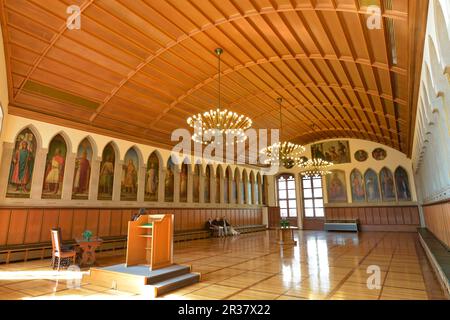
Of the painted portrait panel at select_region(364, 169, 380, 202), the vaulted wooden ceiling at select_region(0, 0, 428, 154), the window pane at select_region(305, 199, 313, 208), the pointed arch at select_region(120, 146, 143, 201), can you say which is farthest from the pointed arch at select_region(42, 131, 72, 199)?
the painted portrait panel at select_region(364, 169, 380, 202)

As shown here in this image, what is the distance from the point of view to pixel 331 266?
661cm

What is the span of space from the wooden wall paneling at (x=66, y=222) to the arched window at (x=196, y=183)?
21.9ft

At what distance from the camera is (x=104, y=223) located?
10109mm

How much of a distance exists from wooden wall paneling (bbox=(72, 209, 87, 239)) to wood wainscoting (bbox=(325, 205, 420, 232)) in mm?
15981

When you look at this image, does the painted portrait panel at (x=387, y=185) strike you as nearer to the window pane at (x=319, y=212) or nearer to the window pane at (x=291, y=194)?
the window pane at (x=319, y=212)

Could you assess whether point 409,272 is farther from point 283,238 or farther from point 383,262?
point 283,238

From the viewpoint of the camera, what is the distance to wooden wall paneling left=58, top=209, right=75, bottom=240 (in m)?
8.91

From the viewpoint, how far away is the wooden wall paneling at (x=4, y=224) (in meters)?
7.64

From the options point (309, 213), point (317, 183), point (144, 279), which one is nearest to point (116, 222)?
point (144, 279)

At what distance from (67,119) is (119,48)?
3.65 m

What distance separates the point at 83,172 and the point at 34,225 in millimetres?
2359

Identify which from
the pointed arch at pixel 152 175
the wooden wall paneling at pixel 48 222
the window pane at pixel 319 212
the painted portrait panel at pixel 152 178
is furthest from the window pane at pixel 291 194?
the wooden wall paneling at pixel 48 222

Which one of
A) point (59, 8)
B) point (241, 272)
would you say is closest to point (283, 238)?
point (241, 272)

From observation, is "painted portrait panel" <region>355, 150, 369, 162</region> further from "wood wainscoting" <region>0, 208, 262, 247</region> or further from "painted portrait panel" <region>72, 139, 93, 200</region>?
"painted portrait panel" <region>72, 139, 93, 200</region>
